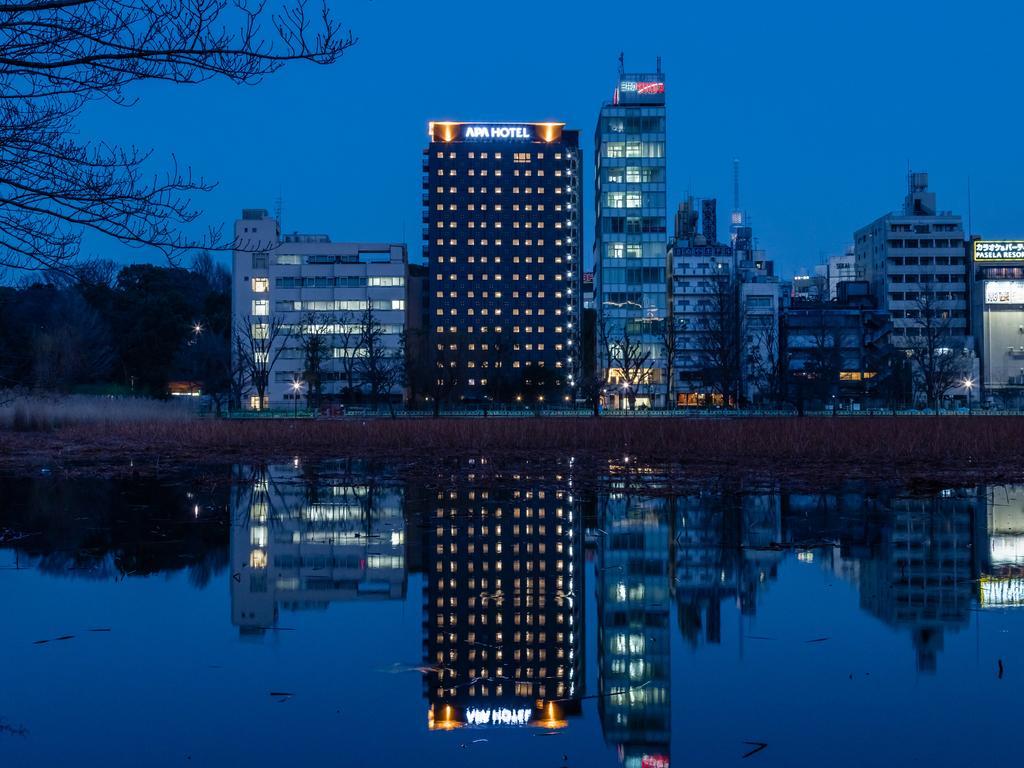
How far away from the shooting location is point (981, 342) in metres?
113

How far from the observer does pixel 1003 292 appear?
364 ft

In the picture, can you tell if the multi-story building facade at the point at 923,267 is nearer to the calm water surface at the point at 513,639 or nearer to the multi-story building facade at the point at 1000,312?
the multi-story building facade at the point at 1000,312

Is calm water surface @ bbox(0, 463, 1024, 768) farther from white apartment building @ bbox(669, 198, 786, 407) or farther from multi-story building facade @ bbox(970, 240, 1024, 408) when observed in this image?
multi-story building facade @ bbox(970, 240, 1024, 408)

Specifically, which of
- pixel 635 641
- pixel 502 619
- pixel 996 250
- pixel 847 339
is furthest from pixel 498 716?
pixel 996 250

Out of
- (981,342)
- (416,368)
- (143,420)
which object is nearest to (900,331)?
(981,342)

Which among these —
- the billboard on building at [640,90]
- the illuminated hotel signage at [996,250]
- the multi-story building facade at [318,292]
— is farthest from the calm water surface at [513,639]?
the billboard on building at [640,90]

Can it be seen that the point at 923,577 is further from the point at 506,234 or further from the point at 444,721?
the point at 506,234

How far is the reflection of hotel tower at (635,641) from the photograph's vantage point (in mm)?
4828

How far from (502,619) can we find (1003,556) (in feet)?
18.3

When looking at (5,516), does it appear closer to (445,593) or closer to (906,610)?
(445,593)

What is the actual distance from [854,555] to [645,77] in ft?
428

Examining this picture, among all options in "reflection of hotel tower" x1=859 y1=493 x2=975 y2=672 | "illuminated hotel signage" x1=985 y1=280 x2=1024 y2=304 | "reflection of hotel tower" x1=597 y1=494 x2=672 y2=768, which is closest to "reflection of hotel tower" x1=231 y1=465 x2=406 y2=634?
"reflection of hotel tower" x1=597 y1=494 x2=672 y2=768

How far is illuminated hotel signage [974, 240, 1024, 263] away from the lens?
367 ft

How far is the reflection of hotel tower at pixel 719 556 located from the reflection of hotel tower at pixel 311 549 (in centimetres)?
255
